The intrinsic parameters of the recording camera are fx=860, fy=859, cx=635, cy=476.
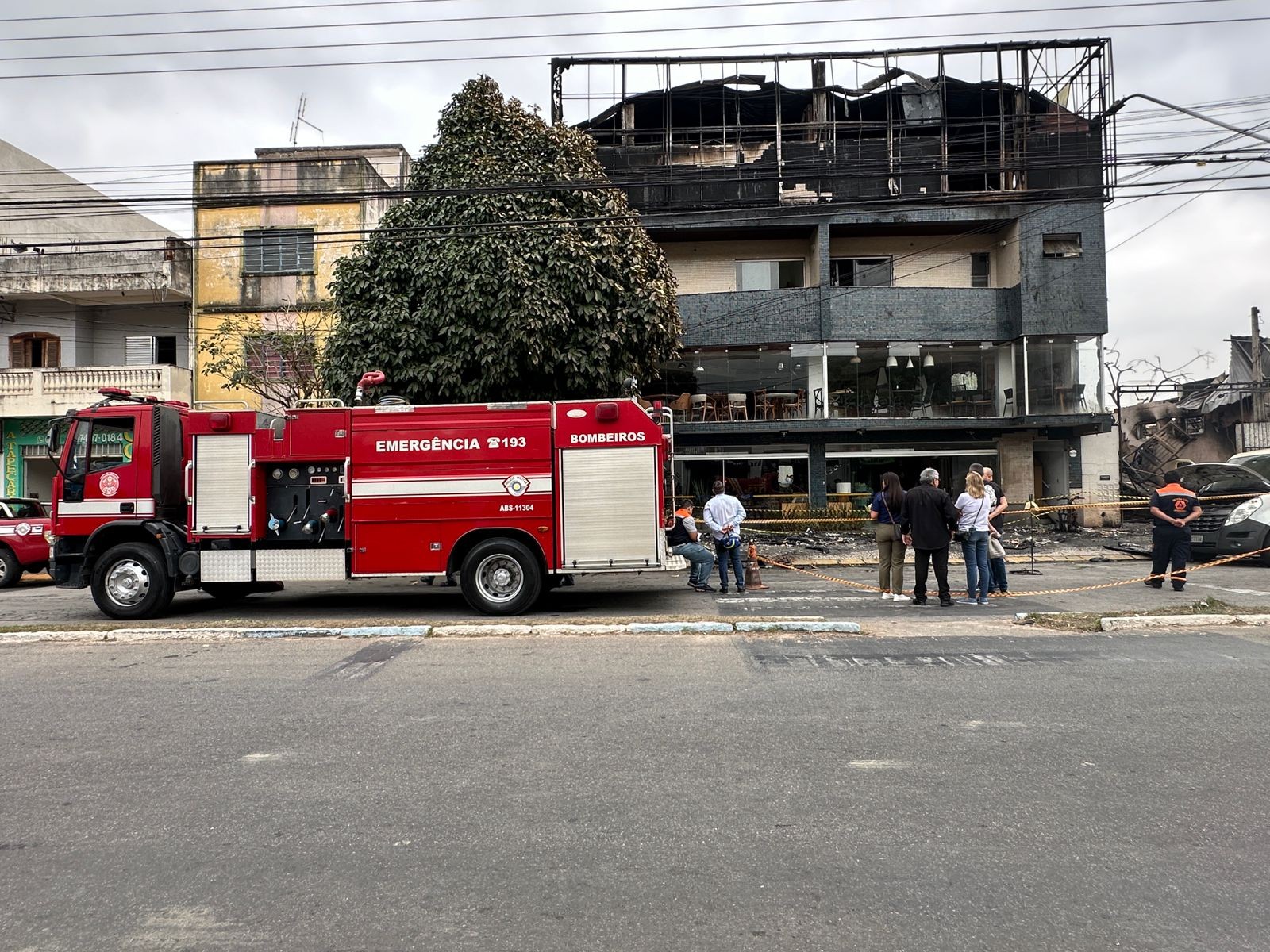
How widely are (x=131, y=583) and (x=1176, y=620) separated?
12.4 meters

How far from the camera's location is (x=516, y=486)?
430 inches

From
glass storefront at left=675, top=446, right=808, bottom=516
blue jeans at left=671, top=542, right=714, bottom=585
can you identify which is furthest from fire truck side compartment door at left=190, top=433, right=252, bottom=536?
glass storefront at left=675, top=446, right=808, bottom=516

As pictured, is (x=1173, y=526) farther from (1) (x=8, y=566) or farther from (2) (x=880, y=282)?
(1) (x=8, y=566)

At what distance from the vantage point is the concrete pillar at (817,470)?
79.8 ft

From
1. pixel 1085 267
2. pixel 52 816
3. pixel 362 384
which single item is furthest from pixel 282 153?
pixel 52 816

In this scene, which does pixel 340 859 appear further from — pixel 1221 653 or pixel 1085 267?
pixel 1085 267

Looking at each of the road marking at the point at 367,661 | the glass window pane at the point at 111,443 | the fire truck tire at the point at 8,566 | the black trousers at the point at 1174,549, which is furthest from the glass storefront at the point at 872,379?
the road marking at the point at 367,661

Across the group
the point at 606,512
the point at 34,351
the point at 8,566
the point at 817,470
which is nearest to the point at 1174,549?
the point at 606,512

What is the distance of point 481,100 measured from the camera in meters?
15.1

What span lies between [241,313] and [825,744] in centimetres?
2318

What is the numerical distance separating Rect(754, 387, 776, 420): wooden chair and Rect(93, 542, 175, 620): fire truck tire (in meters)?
16.4

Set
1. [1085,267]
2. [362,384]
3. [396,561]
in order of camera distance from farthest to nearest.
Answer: [1085,267] → [362,384] → [396,561]

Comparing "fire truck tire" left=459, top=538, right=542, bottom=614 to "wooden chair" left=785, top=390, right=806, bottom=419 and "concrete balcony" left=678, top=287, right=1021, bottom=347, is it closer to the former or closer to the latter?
"concrete balcony" left=678, top=287, right=1021, bottom=347

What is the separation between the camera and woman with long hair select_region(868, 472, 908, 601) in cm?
1152
